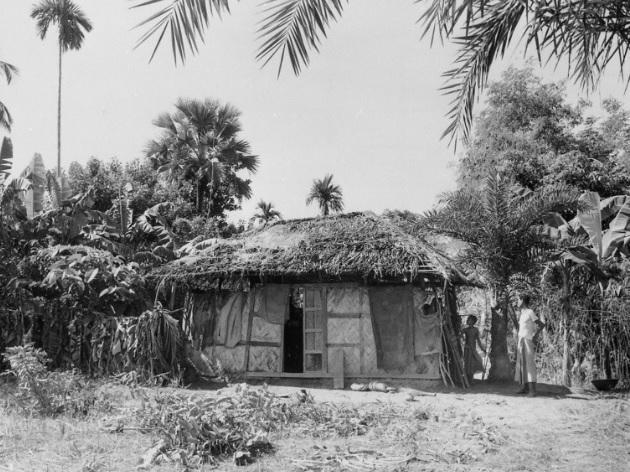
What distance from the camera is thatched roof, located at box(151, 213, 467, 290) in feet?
34.1

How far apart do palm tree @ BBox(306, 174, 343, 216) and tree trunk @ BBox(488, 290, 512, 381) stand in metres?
13.9

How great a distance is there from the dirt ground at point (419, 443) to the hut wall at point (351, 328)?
222 cm

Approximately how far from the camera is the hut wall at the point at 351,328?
436 inches

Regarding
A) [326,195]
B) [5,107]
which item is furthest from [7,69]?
[326,195]

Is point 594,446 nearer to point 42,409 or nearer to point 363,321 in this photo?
point 363,321

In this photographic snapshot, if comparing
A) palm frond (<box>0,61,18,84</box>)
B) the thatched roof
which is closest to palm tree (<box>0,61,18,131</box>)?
palm frond (<box>0,61,18,84</box>)

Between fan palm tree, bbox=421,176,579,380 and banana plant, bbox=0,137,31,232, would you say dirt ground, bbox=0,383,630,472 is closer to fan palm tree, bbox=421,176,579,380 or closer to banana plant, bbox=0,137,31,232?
fan palm tree, bbox=421,176,579,380

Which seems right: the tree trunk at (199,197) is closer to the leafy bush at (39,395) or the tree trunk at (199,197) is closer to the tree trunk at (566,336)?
the leafy bush at (39,395)

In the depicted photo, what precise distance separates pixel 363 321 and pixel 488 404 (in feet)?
9.59

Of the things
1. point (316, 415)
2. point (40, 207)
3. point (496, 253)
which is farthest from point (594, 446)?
point (40, 207)

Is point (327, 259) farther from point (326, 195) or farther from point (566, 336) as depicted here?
point (326, 195)

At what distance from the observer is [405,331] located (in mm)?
11109

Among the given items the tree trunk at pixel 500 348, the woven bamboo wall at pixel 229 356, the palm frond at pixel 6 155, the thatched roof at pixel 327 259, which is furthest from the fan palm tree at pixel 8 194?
the tree trunk at pixel 500 348

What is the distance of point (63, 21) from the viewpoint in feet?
68.5
